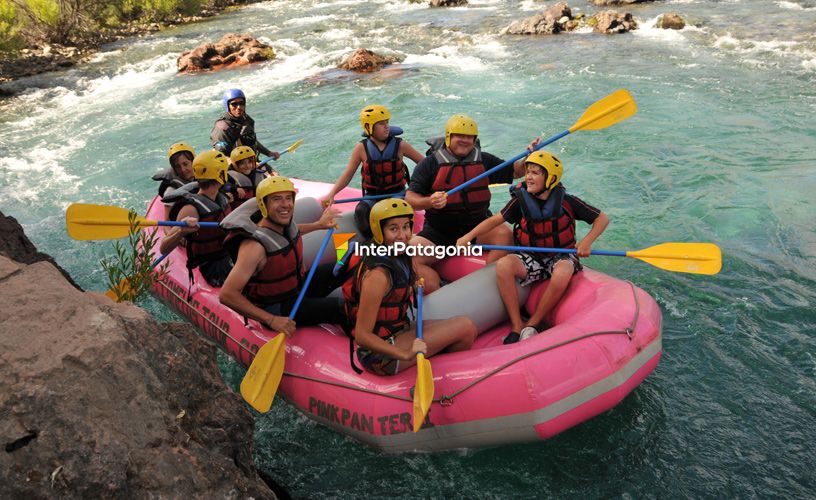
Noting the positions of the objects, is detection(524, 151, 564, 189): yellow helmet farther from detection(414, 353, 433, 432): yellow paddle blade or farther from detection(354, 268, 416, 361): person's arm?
detection(414, 353, 433, 432): yellow paddle blade

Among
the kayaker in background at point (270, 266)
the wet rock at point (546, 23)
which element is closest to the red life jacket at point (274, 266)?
the kayaker in background at point (270, 266)

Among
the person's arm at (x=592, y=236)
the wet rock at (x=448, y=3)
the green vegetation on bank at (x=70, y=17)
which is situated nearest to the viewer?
the person's arm at (x=592, y=236)

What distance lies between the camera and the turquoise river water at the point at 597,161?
11.1ft

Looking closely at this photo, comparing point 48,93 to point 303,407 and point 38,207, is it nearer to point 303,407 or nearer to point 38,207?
point 38,207

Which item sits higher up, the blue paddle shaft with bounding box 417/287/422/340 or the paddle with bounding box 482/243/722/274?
the blue paddle shaft with bounding box 417/287/422/340

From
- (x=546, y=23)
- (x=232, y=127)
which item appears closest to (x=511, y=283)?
(x=232, y=127)

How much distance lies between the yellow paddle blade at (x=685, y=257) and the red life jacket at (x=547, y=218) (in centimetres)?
41

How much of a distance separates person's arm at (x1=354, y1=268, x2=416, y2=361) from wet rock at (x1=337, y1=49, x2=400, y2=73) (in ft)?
31.3

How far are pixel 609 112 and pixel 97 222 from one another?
3.52 meters

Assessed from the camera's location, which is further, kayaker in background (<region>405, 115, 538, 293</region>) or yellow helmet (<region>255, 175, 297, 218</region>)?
kayaker in background (<region>405, 115, 538, 293</region>)

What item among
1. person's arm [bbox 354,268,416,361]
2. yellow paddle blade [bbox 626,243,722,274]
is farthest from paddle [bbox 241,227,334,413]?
yellow paddle blade [bbox 626,243,722,274]

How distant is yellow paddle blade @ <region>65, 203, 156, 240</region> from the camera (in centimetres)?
385

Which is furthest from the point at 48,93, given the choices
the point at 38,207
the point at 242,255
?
the point at 242,255

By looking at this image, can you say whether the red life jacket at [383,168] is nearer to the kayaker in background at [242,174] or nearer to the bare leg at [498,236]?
the kayaker in background at [242,174]
